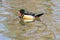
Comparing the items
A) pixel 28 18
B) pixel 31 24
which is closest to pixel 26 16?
pixel 28 18

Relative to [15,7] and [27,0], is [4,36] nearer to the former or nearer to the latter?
[15,7]

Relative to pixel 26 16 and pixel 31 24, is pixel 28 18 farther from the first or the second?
pixel 31 24

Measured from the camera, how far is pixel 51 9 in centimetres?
1248

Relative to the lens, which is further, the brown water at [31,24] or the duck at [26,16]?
the duck at [26,16]

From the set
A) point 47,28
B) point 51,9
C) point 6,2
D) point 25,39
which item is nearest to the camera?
point 25,39

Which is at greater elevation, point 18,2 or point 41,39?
point 18,2

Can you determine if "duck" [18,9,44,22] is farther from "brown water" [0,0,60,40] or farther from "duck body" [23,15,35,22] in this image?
"brown water" [0,0,60,40]

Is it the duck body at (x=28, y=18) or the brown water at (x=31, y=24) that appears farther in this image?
the duck body at (x=28, y=18)

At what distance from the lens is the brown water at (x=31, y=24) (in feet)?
28.3

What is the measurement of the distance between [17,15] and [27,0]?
3891mm

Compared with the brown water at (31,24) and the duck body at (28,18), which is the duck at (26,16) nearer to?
the duck body at (28,18)

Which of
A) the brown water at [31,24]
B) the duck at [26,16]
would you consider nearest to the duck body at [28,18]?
the duck at [26,16]

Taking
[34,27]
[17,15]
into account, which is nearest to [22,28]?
[34,27]

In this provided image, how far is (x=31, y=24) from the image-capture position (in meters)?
10.0
